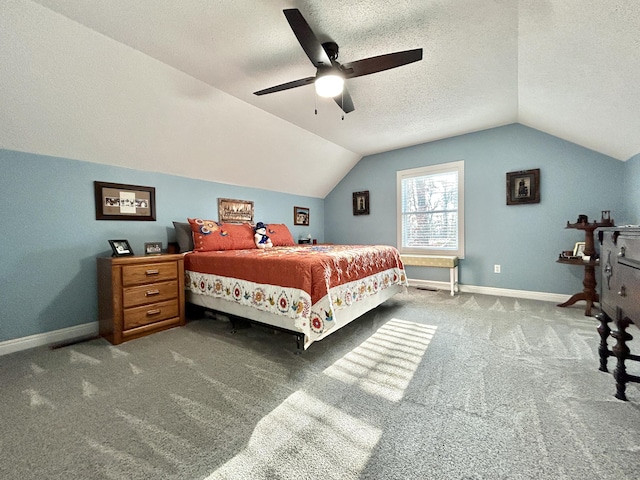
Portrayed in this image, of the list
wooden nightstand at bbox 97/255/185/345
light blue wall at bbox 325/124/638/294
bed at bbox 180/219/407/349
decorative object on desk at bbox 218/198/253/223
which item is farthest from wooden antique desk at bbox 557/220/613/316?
wooden nightstand at bbox 97/255/185/345

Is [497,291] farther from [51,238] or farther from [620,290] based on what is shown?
[51,238]

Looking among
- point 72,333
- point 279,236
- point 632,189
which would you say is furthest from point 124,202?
point 632,189

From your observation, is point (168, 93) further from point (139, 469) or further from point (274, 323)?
point (139, 469)

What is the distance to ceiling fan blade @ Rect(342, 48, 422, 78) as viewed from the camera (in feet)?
5.66

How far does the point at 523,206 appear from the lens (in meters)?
3.70

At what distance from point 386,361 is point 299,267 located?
0.99 meters

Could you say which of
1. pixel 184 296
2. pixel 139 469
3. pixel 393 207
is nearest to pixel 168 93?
pixel 184 296

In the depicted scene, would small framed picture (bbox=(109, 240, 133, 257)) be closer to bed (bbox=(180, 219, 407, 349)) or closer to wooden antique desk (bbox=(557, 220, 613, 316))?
bed (bbox=(180, 219, 407, 349))

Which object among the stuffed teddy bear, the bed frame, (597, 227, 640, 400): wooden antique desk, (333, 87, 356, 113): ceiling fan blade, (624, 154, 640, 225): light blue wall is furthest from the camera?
the stuffed teddy bear

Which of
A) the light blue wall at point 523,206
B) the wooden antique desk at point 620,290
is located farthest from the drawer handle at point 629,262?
the light blue wall at point 523,206

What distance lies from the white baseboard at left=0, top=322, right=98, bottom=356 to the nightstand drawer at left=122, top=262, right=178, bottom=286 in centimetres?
80

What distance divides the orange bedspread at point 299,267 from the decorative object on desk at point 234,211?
1084 mm

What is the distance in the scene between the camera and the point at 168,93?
254 centimetres

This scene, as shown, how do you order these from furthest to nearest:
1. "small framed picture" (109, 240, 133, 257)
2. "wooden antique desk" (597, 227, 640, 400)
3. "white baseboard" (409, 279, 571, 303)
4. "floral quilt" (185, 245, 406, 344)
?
"white baseboard" (409, 279, 571, 303) < "small framed picture" (109, 240, 133, 257) < "floral quilt" (185, 245, 406, 344) < "wooden antique desk" (597, 227, 640, 400)
